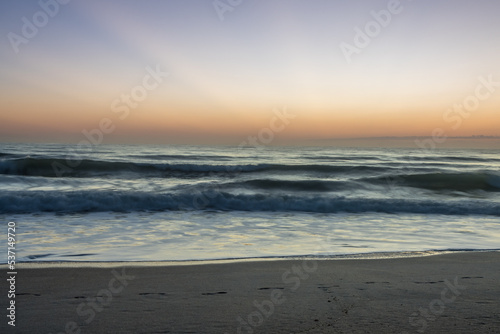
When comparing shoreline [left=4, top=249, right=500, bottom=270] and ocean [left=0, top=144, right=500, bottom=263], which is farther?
ocean [left=0, top=144, right=500, bottom=263]

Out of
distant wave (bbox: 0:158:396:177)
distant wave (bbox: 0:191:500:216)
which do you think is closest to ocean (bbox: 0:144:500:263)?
distant wave (bbox: 0:191:500:216)

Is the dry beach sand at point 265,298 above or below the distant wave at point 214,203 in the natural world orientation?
above

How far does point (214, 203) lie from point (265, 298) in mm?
8858

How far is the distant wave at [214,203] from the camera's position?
11086 mm

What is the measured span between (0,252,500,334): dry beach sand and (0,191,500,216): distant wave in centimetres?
675

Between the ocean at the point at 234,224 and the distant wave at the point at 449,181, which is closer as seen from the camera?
the ocean at the point at 234,224

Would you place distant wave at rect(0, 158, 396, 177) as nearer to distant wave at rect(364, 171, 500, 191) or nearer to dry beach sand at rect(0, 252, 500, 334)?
distant wave at rect(364, 171, 500, 191)

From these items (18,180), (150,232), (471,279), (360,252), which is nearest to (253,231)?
(150,232)

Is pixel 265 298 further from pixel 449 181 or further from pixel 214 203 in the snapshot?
pixel 449 181

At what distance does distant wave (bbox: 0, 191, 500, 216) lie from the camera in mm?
11086

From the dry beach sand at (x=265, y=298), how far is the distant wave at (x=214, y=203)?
22.1 feet

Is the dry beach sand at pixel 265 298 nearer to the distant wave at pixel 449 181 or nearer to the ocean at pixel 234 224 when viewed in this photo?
the ocean at pixel 234 224

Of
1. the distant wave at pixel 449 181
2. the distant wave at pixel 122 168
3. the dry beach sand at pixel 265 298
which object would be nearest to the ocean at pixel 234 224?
the dry beach sand at pixel 265 298

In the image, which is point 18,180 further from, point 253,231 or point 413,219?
point 413,219
